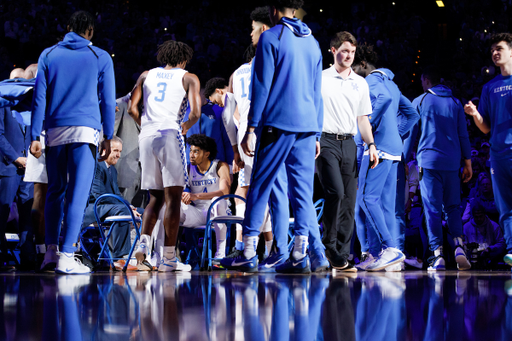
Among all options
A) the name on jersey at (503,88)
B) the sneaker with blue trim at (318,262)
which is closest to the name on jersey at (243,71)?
the sneaker with blue trim at (318,262)

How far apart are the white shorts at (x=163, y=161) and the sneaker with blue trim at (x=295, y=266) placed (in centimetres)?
127

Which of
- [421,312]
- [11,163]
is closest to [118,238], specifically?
[11,163]

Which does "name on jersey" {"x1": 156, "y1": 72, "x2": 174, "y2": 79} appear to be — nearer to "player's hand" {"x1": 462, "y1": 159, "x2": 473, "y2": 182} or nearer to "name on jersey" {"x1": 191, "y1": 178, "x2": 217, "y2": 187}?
"name on jersey" {"x1": 191, "y1": 178, "x2": 217, "y2": 187}

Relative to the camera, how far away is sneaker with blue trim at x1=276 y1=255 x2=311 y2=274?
10.6 ft

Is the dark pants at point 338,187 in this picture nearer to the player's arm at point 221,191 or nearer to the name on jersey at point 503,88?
the player's arm at point 221,191

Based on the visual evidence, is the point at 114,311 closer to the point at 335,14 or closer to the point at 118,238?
the point at 118,238

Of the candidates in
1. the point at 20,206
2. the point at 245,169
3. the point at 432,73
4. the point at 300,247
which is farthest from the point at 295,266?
the point at 20,206

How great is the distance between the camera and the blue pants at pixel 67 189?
357cm

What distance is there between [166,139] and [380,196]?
1865 mm

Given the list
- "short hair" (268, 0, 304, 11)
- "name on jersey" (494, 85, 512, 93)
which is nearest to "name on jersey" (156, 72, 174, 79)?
"short hair" (268, 0, 304, 11)

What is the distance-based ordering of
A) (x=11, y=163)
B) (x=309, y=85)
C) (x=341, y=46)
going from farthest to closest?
(x=11, y=163) → (x=341, y=46) → (x=309, y=85)

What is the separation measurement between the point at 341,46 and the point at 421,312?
2.93 meters

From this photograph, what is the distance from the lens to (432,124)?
→ 538 centimetres

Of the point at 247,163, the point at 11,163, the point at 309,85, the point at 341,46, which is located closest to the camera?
the point at 309,85
